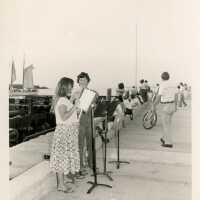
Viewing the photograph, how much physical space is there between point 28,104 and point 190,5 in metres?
1.36

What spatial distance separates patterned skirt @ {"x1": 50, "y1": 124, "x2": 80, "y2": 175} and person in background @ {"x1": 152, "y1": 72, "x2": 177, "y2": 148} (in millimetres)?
802

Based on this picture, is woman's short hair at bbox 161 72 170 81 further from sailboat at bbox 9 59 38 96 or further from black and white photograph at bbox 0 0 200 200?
sailboat at bbox 9 59 38 96

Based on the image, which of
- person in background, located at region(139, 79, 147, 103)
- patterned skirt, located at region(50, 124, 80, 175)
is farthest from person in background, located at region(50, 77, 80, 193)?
person in background, located at region(139, 79, 147, 103)

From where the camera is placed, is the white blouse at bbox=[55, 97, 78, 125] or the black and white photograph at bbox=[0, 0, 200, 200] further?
the white blouse at bbox=[55, 97, 78, 125]

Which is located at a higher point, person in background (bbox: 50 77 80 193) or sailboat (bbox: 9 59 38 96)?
sailboat (bbox: 9 59 38 96)

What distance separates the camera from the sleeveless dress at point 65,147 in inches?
129

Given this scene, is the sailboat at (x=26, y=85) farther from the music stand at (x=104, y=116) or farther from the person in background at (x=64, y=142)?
the music stand at (x=104, y=116)

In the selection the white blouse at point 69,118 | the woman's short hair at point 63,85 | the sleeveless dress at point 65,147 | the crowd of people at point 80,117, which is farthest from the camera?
the sleeveless dress at point 65,147

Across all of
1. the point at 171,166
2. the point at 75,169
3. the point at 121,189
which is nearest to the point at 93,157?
the point at 75,169

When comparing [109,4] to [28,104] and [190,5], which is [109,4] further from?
[28,104]

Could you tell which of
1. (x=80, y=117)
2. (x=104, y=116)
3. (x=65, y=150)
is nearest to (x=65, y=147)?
(x=65, y=150)

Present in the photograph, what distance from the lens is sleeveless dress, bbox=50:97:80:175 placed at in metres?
3.28

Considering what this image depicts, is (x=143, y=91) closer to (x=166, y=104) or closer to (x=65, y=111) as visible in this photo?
(x=166, y=104)

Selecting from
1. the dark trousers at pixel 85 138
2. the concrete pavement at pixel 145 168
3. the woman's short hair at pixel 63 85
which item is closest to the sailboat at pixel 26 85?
the woman's short hair at pixel 63 85
